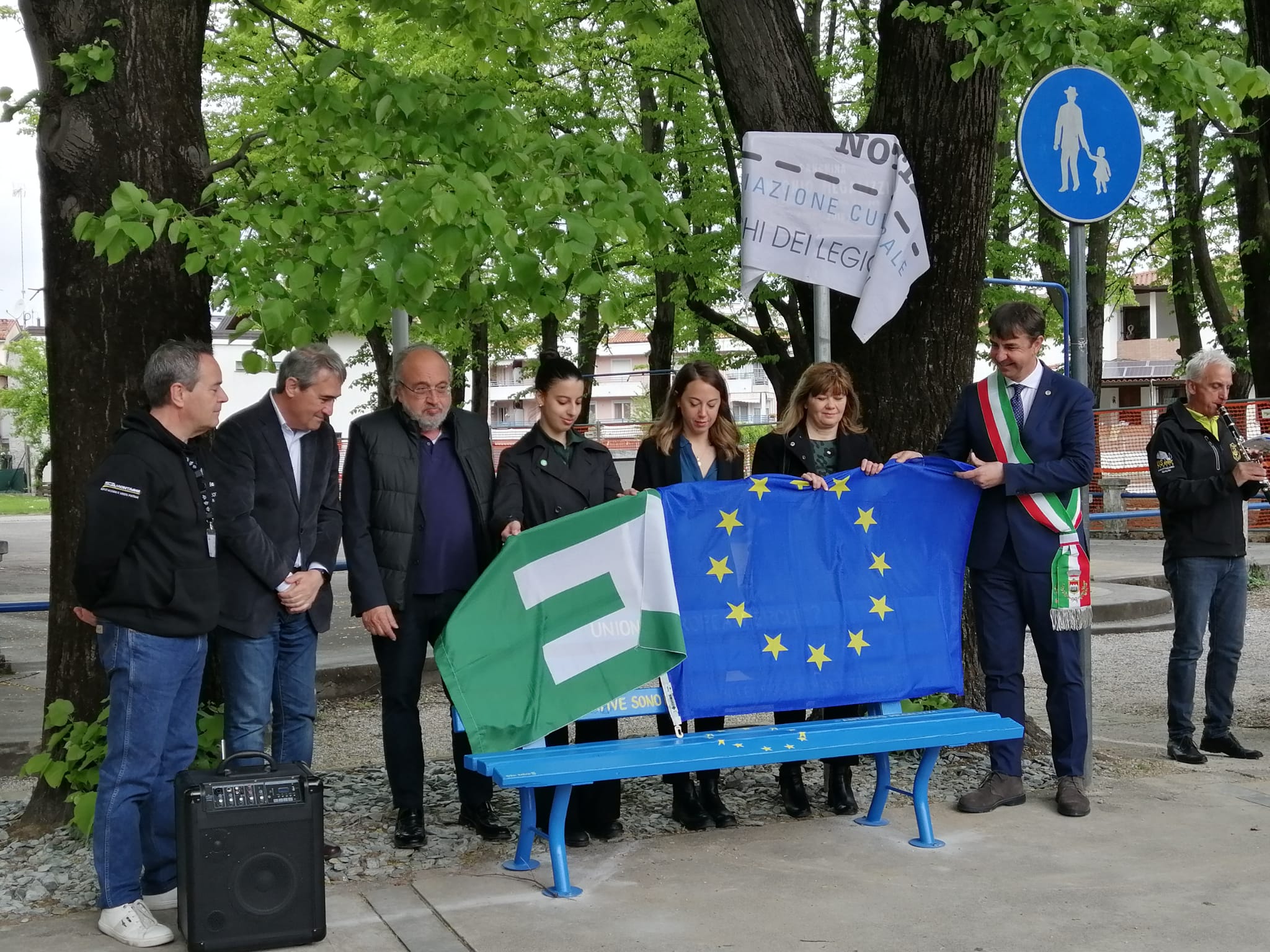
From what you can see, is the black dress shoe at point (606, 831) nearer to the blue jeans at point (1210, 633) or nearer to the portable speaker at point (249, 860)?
the portable speaker at point (249, 860)

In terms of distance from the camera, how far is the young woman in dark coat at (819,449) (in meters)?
6.13

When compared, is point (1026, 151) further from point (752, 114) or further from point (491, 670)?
point (491, 670)

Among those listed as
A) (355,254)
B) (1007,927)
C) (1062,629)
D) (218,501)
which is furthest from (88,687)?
(1062,629)

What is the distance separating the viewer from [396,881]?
523 centimetres

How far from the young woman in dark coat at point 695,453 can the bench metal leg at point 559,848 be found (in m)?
1.00

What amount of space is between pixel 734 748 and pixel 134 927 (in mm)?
2209

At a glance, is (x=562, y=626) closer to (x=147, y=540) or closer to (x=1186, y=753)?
(x=147, y=540)

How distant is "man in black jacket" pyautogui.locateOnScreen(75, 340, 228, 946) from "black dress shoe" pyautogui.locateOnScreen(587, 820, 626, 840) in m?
1.80

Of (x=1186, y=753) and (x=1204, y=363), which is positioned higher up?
(x=1204, y=363)

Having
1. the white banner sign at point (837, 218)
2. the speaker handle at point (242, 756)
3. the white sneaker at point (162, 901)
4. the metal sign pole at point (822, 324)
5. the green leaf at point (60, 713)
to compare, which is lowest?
the white sneaker at point (162, 901)

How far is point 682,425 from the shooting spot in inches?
242

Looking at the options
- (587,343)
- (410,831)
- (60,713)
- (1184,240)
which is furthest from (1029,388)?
(587,343)

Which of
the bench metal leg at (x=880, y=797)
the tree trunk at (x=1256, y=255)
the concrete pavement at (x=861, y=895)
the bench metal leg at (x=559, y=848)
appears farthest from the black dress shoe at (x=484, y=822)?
the tree trunk at (x=1256, y=255)

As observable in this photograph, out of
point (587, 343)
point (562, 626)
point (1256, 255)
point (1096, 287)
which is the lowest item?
point (562, 626)
